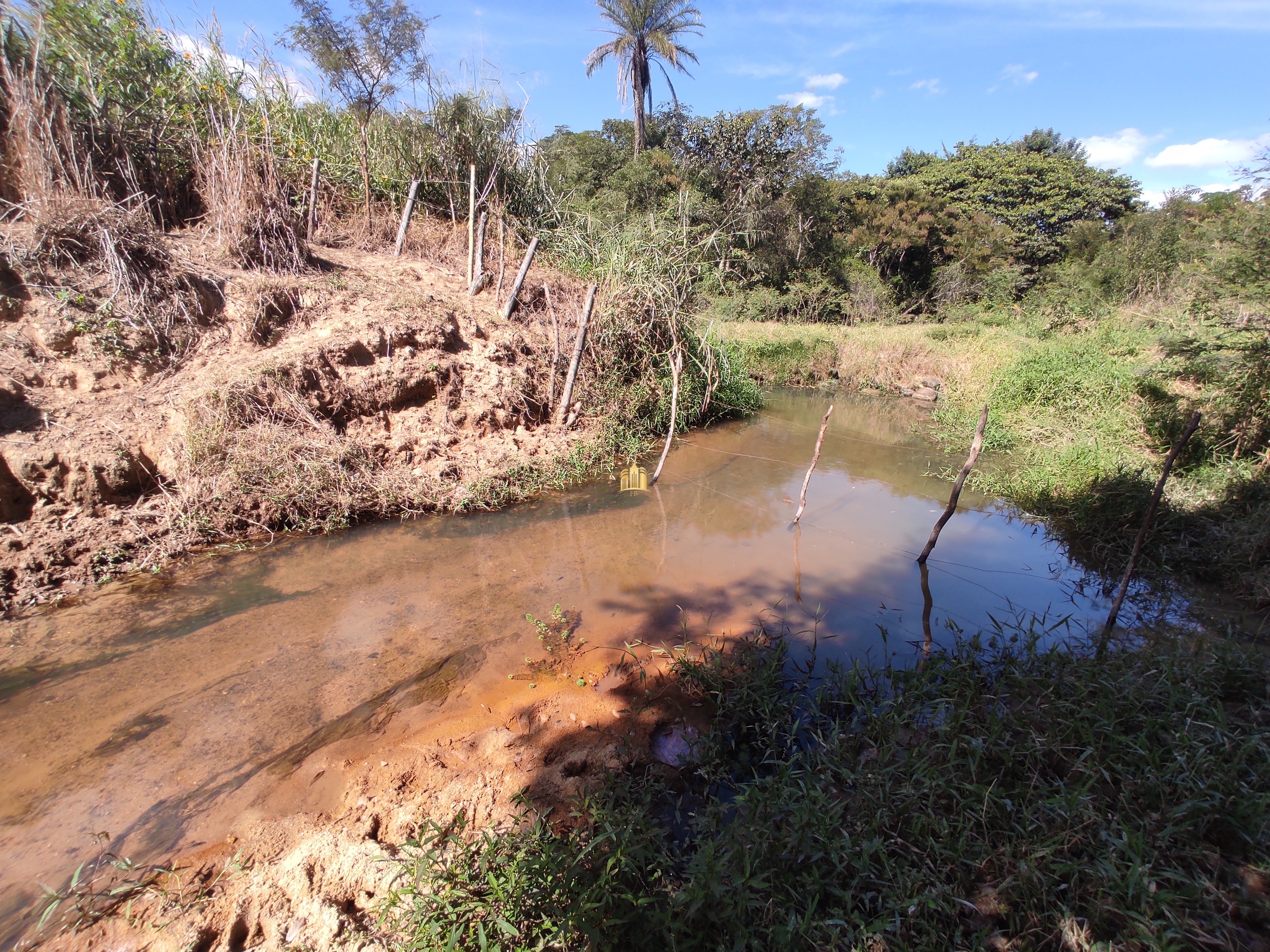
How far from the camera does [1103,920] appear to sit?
72.2 inches

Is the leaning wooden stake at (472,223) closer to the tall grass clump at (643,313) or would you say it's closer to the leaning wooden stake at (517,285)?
the leaning wooden stake at (517,285)

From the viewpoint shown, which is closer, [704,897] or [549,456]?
[704,897]

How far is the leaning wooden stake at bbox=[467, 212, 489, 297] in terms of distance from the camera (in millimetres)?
7648

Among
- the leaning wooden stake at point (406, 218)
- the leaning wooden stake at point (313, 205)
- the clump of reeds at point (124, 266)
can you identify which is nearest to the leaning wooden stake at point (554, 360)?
the leaning wooden stake at point (406, 218)

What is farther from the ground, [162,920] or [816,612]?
[162,920]

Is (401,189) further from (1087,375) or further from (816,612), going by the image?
(1087,375)

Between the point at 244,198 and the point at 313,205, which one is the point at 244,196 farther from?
the point at 313,205

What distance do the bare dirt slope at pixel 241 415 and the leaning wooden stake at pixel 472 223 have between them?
0.96 meters

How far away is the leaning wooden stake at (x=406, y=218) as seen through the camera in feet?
25.7

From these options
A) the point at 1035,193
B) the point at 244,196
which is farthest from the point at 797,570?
the point at 1035,193

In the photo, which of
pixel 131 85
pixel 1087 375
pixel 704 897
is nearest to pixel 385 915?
pixel 704 897

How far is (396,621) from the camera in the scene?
3.92 m

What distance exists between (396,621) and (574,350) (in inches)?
167

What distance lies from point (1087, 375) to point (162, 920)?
10.8 meters
